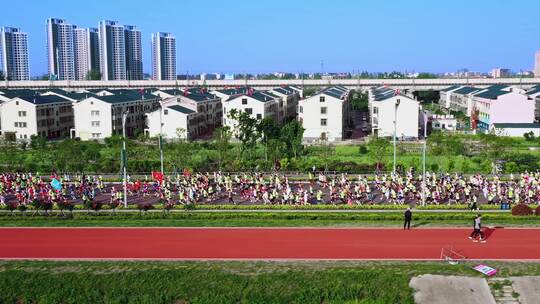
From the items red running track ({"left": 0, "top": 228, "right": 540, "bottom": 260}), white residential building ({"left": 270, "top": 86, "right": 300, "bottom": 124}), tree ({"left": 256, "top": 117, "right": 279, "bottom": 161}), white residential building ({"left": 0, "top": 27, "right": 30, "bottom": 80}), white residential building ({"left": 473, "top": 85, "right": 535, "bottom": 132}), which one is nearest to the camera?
red running track ({"left": 0, "top": 228, "right": 540, "bottom": 260})

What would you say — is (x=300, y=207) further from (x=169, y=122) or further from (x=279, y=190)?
(x=169, y=122)

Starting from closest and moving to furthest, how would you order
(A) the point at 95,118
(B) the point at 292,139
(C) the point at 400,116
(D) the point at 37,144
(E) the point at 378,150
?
(E) the point at 378,150
(B) the point at 292,139
(D) the point at 37,144
(C) the point at 400,116
(A) the point at 95,118

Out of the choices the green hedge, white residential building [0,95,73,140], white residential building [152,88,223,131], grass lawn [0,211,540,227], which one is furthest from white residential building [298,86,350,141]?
grass lawn [0,211,540,227]

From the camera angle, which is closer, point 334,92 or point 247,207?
point 247,207

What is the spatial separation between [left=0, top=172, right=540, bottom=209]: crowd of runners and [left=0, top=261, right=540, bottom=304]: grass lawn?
782cm

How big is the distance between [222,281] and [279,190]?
42.8 feet

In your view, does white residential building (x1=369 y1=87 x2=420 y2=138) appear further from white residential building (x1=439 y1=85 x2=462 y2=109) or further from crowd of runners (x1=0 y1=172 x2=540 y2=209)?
white residential building (x1=439 y1=85 x2=462 y2=109)

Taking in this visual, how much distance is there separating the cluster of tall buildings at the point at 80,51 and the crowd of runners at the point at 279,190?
97.2 metres

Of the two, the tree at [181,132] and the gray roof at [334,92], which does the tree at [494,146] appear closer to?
the gray roof at [334,92]

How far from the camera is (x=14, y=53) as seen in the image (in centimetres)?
12619

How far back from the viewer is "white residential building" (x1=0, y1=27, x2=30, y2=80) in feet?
404

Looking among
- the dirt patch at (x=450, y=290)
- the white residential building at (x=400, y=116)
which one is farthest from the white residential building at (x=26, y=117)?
the dirt patch at (x=450, y=290)

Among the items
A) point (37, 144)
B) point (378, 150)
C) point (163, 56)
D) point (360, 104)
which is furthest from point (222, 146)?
point (163, 56)

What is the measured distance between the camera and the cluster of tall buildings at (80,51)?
12519 centimetres
